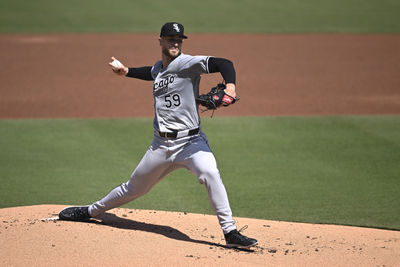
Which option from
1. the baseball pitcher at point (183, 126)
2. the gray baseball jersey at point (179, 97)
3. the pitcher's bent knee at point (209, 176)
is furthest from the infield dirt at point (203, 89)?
the gray baseball jersey at point (179, 97)

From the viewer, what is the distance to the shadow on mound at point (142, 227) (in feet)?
18.5

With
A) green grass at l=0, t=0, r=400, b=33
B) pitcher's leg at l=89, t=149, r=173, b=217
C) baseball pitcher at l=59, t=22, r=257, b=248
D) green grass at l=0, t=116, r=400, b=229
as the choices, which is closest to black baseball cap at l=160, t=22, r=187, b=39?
baseball pitcher at l=59, t=22, r=257, b=248

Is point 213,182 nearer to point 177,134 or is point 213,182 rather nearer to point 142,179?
point 177,134

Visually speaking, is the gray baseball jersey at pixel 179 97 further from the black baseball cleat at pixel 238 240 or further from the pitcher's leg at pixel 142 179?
the black baseball cleat at pixel 238 240

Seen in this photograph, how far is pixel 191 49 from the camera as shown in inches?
639

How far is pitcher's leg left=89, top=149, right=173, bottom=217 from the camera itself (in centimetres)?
545

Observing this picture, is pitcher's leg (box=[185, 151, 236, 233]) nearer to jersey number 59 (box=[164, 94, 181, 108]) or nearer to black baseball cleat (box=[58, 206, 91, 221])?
jersey number 59 (box=[164, 94, 181, 108])

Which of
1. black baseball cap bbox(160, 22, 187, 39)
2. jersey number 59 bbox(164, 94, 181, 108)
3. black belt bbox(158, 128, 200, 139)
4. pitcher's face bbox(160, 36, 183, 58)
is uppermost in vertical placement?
black baseball cap bbox(160, 22, 187, 39)

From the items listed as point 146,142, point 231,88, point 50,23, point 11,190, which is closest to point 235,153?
point 146,142

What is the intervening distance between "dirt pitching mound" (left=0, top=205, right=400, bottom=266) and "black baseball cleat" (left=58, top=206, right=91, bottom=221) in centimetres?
7

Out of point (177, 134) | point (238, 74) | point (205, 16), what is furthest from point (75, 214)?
point (205, 16)

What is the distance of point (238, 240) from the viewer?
5.23 meters

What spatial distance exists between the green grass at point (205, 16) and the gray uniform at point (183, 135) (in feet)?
44.4

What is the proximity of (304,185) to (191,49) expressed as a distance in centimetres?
900
